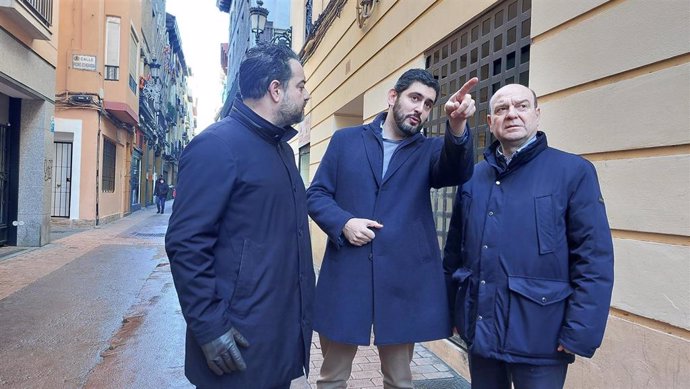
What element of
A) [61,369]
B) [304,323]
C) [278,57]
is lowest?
[61,369]

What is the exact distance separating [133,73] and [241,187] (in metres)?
18.5

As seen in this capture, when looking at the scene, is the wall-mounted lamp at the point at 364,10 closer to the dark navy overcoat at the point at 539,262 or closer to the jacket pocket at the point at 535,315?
the dark navy overcoat at the point at 539,262

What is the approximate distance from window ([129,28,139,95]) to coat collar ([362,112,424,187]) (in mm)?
16928

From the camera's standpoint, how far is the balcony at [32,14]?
24.9ft

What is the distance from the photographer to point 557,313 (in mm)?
1892

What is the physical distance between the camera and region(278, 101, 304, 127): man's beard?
6.72ft

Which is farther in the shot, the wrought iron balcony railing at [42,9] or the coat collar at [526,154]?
the wrought iron balcony railing at [42,9]

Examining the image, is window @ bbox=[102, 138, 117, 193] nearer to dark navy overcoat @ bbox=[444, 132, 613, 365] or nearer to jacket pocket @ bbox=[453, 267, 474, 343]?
jacket pocket @ bbox=[453, 267, 474, 343]

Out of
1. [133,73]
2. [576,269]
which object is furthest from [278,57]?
[133,73]

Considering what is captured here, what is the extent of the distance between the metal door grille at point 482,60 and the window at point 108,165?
1457 cm

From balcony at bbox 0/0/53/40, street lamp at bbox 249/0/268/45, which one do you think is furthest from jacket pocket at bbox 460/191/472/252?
street lamp at bbox 249/0/268/45

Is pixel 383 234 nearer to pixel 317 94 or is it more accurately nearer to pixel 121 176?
pixel 317 94

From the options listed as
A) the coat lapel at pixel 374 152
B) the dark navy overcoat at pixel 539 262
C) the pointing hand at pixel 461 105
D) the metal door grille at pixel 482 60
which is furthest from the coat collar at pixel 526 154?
the metal door grille at pixel 482 60

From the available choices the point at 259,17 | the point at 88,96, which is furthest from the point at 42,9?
the point at 88,96
